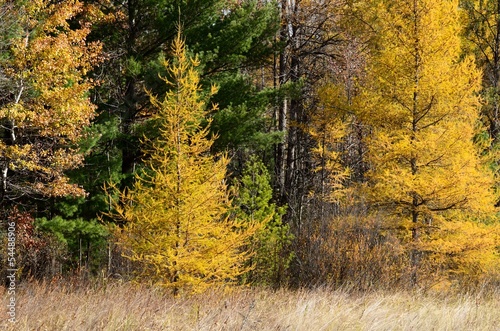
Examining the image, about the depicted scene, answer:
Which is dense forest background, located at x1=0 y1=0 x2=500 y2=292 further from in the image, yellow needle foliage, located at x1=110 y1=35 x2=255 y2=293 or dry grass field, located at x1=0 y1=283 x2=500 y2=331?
dry grass field, located at x1=0 y1=283 x2=500 y2=331

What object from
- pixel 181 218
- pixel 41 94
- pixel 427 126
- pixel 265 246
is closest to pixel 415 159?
pixel 427 126

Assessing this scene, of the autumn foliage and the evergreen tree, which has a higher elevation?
the autumn foliage

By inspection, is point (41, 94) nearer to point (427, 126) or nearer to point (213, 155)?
point (213, 155)

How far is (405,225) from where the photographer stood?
11.0 meters

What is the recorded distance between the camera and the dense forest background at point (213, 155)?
27.5 feet

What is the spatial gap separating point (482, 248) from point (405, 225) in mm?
1536

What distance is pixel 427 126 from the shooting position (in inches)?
421

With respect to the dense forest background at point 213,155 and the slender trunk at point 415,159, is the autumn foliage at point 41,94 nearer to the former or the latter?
the dense forest background at point 213,155

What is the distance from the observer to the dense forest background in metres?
8.39

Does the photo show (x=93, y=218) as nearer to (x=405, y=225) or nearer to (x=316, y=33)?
(x=405, y=225)

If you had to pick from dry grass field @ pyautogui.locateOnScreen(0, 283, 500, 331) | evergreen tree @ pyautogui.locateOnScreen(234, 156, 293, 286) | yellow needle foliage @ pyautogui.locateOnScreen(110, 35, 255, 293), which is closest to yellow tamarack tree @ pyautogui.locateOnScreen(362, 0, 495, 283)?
evergreen tree @ pyautogui.locateOnScreen(234, 156, 293, 286)

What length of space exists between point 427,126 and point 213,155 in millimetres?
4372

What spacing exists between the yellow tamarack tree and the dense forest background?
0.10ft

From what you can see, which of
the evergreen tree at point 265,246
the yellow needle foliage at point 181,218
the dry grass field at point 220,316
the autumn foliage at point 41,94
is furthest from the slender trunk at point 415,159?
the autumn foliage at point 41,94
